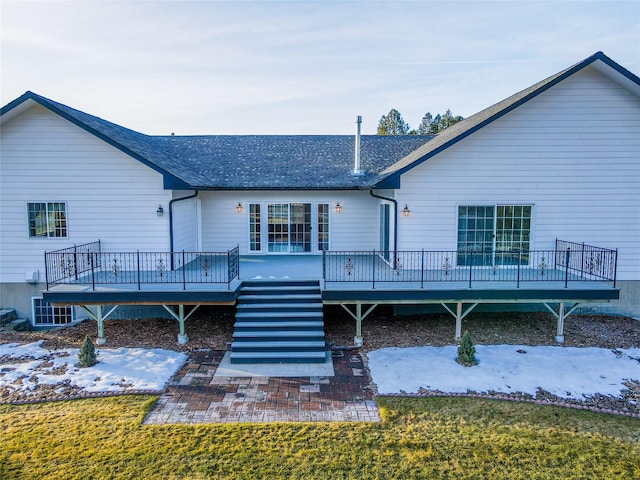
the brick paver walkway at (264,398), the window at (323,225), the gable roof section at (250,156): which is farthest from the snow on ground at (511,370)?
the gable roof section at (250,156)

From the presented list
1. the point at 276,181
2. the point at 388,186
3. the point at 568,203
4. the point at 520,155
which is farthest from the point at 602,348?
the point at 276,181

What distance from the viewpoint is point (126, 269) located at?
12.2 meters

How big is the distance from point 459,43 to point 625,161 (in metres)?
9.39

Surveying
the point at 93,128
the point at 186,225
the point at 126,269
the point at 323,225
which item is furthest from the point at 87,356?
the point at 323,225

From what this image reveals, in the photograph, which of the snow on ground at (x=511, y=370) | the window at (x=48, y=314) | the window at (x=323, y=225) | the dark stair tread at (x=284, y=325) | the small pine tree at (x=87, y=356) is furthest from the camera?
the window at (x=323, y=225)

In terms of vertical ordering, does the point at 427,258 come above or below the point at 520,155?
below

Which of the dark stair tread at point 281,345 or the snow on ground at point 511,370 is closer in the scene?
the snow on ground at point 511,370

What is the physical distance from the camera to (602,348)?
10.0 metres

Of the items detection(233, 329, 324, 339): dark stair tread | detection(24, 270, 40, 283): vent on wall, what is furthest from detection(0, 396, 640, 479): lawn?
detection(24, 270, 40, 283): vent on wall

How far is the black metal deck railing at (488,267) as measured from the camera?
11041 mm

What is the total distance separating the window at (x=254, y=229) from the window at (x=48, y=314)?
238 inches

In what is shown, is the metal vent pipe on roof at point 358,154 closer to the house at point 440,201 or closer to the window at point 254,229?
the house at point 440,201

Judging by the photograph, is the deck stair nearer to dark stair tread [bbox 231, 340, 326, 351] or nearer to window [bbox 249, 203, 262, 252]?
dark stair tread [bbox 231, 340, 326, 351]

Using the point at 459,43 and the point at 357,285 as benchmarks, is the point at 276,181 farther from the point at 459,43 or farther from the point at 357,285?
the point at 459,43
